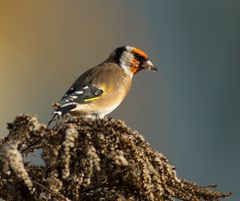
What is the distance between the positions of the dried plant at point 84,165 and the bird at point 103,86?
58.4 inches

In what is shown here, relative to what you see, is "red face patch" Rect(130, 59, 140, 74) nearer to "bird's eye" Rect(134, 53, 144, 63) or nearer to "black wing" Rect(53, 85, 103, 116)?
"bird's eye" Rect(134, 53, 144, 63)

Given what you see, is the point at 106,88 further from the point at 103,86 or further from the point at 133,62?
the point at 133,62

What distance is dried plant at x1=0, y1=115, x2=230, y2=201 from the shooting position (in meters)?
2.17

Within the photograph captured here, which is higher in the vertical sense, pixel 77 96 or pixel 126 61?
pixel 126 61

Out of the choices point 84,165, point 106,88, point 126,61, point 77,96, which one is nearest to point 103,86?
point 106,88

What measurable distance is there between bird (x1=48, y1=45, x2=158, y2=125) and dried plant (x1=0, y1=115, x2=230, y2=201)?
1.48 metres

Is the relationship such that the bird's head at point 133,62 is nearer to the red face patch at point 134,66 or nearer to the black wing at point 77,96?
the red face patch at point 134,66

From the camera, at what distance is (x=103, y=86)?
484 centimetres

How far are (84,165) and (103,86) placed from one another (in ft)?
8.74

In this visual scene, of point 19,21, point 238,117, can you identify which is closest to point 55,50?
point 19,21

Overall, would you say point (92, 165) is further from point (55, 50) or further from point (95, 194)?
point (55, 50)

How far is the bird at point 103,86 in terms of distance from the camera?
4410mm

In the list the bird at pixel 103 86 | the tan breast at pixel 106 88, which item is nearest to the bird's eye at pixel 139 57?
the bird at pixel 103 86

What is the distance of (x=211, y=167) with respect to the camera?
803cm
